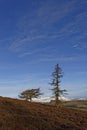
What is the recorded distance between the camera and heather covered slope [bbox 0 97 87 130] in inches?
1005

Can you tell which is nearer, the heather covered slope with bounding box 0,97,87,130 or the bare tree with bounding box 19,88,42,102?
the heather covered slope with bounding box 0,97,87,130

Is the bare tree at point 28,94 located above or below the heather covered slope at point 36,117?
above

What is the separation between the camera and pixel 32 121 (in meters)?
26.8

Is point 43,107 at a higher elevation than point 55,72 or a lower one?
lower

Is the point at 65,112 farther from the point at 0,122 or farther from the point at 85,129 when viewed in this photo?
the point at 0,122

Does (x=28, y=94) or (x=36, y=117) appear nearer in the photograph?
(x=36, y=117)

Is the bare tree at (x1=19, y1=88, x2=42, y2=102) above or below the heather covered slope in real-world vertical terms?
above

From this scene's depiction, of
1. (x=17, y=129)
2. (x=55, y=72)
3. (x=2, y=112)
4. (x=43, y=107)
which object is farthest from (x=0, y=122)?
(x=55, y=72)

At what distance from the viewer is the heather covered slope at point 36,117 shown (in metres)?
25.5

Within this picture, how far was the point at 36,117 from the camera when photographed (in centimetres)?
2834

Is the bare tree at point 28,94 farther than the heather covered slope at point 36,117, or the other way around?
the bare tree at point 28,94

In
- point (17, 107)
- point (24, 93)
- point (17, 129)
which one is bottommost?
point (17, 129)

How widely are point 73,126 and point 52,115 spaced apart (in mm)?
4901

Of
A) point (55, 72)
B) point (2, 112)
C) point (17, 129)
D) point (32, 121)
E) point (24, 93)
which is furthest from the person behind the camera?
point (24, 93)
